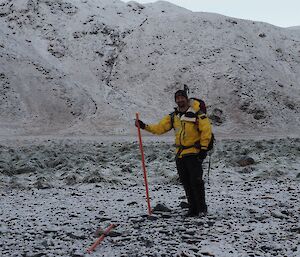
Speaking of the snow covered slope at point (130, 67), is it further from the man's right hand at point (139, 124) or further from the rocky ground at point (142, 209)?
the man's right hand at point (139, 124)

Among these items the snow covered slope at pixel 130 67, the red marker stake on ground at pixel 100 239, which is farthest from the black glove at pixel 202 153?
the snow covered slope at pixel 130 67

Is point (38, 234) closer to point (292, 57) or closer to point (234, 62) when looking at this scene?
point (234, 62)

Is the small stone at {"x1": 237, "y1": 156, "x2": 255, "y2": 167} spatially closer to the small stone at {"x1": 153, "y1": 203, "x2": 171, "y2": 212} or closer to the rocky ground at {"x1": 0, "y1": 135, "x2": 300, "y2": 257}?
the rocky ground at {"x1": 0, "y1": 135, "x2": 300, "y2": 257}

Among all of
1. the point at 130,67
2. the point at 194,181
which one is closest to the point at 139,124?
the point at 194,181

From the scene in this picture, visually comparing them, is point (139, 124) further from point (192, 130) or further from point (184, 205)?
point (184, 205)

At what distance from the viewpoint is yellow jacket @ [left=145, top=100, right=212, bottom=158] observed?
7.78 metres

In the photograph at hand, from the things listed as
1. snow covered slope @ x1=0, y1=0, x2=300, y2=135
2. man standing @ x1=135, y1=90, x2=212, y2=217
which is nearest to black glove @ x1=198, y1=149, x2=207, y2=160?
man standing @ x1=135, y1=90, x2=212, y2=217

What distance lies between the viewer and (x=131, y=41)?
4997cm

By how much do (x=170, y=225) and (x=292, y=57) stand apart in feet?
156

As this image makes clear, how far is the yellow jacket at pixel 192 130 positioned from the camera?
7.78 m

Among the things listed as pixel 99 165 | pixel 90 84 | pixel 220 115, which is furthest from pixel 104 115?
pixel 99 165

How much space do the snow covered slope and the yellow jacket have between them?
2734 centimetres

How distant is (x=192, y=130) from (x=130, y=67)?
129ft

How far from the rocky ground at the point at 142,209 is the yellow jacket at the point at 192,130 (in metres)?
1.30
